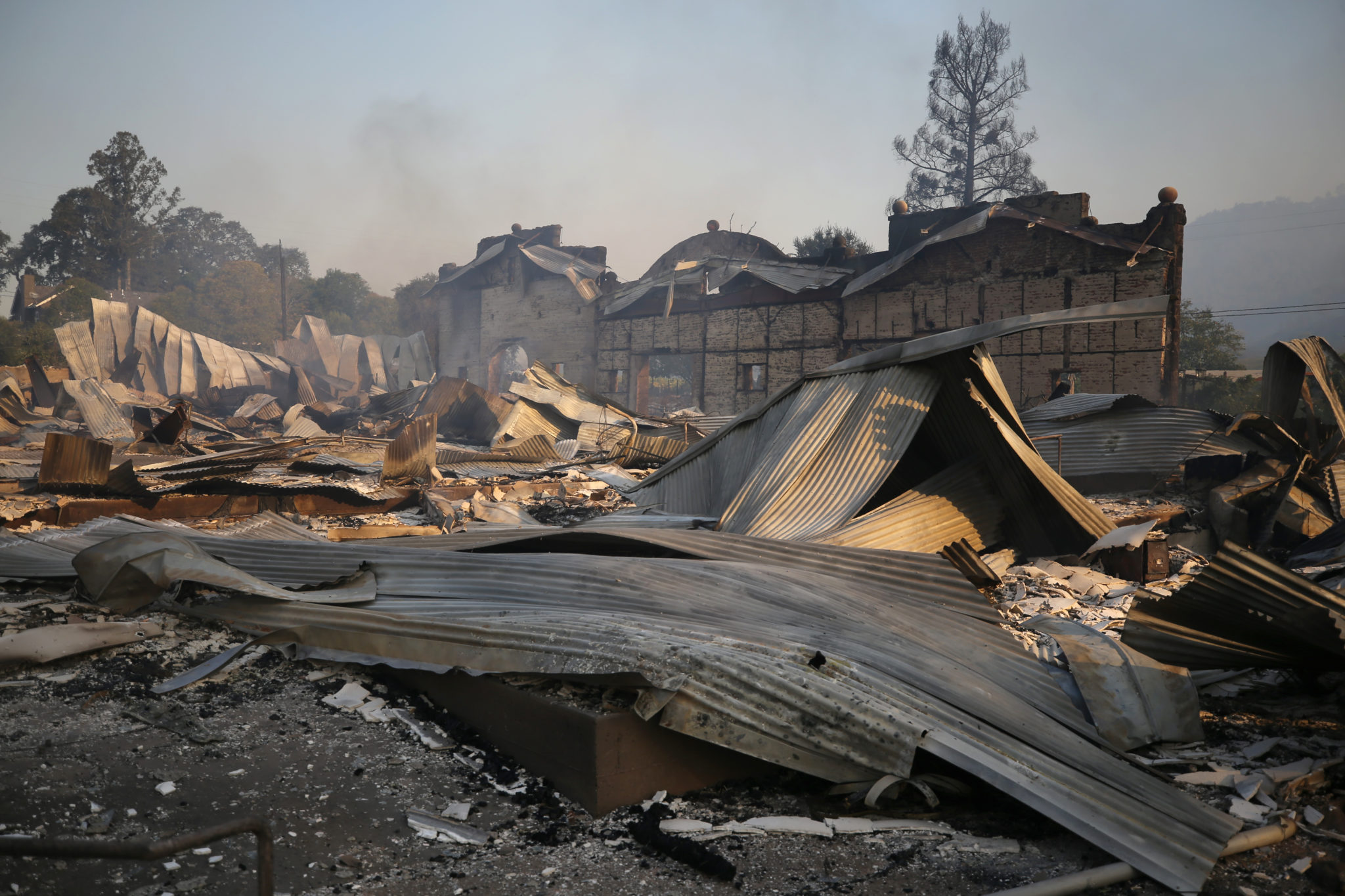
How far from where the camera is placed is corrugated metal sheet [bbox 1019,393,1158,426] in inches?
275

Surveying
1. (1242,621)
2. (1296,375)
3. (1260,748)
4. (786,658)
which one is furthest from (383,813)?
(1296,375)

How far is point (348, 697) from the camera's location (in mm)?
2510

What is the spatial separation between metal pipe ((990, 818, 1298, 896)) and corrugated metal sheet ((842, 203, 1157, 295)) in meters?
14.2

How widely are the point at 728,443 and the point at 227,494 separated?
4.29m

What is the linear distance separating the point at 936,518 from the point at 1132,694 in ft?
6.51

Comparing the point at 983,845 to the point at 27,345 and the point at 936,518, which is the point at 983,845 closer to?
the point at 936,518

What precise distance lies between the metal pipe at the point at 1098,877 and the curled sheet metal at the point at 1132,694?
0.50 m

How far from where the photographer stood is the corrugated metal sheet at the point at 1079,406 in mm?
6988

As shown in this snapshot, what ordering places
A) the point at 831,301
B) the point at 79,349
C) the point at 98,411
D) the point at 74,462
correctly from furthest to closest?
the point at 79,349 → the point at 831,301 → the point at 98,411 → the point at 74,462

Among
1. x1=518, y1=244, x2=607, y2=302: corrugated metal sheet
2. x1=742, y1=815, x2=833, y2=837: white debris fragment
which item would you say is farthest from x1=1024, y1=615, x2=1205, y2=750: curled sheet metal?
x1=518, y1=244, x2=607, y2=302: corrugated metal sheet

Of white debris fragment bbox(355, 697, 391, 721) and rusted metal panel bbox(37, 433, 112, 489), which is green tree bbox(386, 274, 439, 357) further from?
white debris fragment bbox(355, 697, 391, 721)

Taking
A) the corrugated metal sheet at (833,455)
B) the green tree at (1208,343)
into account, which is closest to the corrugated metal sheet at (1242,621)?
the corrugated metal sheet at (833,455)

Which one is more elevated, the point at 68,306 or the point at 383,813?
the point at 68,306

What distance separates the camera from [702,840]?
1.85 m
